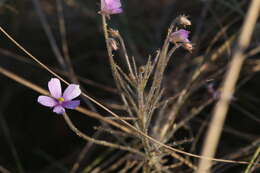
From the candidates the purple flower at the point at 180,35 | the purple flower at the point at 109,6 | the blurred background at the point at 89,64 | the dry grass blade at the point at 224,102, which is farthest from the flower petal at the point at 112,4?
the blurred background at the point at 89,64

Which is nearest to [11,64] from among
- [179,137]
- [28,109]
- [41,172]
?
[28,109]

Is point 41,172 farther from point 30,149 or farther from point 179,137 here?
point 179,137

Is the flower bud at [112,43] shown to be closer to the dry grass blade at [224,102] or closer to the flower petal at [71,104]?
the flower petal at [71,104]

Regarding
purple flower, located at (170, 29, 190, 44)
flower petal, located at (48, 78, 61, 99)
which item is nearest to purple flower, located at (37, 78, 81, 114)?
flower petal, located at (48, 78, 61, 99)

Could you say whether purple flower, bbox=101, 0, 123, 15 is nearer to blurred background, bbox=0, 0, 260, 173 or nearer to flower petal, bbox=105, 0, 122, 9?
flower petal, bbox=105, 0, 122, 9

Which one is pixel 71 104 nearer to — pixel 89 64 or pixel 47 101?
pixel 47 101

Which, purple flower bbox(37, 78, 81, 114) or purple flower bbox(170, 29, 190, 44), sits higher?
purple flower bbox(170, 29, 190, 44)
